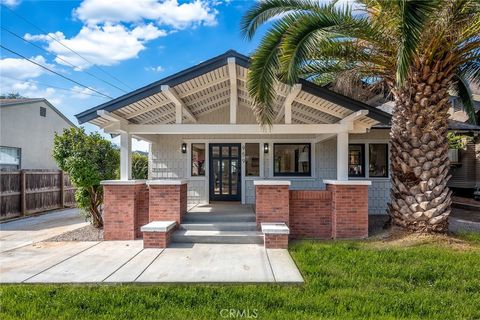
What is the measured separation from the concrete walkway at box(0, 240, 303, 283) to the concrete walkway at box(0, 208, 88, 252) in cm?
76

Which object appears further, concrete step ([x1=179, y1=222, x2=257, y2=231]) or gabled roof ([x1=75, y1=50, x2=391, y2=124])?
concrete step ([x1=179, y1=222, x2=257, y2=231])

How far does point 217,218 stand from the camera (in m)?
8.67

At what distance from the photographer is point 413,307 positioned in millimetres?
4188

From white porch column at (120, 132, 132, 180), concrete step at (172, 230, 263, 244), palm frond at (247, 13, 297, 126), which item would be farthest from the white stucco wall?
palm frond at (247, 13, 297, 126)

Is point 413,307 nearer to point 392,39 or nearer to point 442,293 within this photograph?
point 442,293

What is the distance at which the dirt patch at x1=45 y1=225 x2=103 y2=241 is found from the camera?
26.6 ft

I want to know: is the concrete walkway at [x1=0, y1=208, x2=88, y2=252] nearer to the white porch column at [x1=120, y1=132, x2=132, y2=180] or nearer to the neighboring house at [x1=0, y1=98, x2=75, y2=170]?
the white porch column at [x1=120, y1=132, x2=132, y2=180]

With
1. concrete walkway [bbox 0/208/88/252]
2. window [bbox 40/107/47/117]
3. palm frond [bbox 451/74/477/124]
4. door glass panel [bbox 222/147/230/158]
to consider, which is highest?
window [bbox 40/107/47/117]

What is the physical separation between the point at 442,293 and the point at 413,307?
74 cm

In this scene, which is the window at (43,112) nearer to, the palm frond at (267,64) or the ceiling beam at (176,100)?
the ceiling beam at (176,100)

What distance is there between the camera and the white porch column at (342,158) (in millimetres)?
8141

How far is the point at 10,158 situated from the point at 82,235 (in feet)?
30.9

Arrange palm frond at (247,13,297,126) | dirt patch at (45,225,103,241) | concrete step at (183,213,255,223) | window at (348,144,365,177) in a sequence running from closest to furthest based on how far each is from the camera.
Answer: palm frond at (247,13,297,126) < dirt patch at (45,225,103,241) < concrete step at (183,213,255,223) < window at (348,144,365,177)

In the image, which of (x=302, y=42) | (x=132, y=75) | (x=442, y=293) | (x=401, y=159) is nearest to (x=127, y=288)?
(x=442, y=293)
